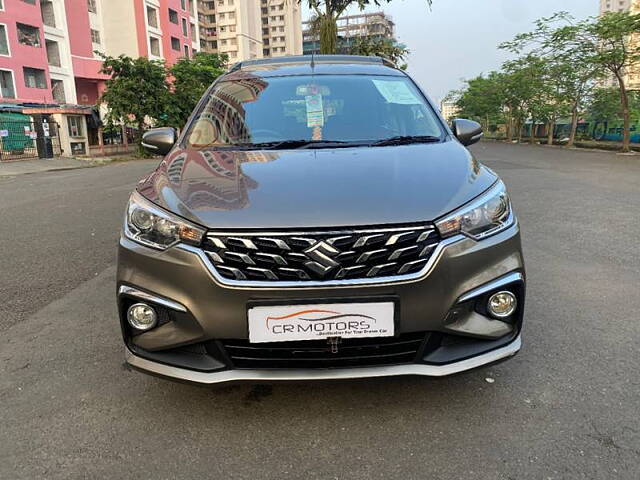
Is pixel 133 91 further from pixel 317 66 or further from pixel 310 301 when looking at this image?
pixel 310 301

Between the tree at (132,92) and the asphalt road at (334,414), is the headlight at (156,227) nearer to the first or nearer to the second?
the asphalt road at (334,414)

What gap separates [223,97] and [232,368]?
1.98 metres

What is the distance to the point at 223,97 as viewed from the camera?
3348mm

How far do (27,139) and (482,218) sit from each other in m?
28.7

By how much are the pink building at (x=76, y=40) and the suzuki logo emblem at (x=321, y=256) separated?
34.1m

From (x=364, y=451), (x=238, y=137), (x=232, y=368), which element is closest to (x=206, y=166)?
(x=238, y=137)

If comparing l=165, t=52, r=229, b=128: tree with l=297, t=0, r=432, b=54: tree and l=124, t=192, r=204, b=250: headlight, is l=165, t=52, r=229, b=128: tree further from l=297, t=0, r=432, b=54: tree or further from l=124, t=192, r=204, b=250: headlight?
l=124, t=192, r=204, b=250: headlight

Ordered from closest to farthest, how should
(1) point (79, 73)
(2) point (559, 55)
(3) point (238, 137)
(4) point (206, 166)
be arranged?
1. (4) point (206, 166)
2. (3) point (238, 137)
3. (2) point (559, 55)
4. (1) point (79, 73)

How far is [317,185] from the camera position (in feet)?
7.00

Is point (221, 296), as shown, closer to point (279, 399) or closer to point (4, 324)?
point (279, 399)

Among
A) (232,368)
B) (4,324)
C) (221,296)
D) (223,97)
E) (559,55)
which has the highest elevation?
(559,55)

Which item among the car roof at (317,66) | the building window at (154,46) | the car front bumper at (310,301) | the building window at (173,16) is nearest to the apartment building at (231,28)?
the building window at (173,16)

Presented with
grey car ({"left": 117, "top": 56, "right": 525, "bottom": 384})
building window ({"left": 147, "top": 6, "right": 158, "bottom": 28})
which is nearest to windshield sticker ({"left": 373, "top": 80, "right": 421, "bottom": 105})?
grey car ({"left": 117, "top": 56, "right": 525, "bottom": 384})

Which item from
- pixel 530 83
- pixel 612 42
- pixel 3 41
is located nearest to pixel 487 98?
pixel 530 83
